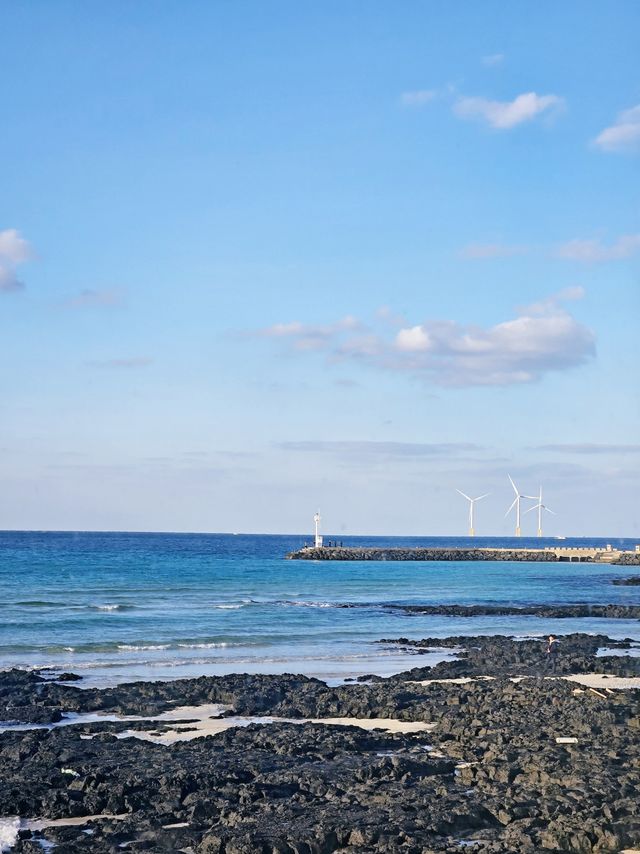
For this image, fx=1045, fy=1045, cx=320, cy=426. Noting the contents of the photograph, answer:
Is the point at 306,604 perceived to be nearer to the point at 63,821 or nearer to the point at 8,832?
the point at 63,821

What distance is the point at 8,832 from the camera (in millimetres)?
15625

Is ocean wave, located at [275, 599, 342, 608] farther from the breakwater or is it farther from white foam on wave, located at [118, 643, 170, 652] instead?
the breakwater

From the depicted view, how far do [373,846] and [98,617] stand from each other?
130 feet

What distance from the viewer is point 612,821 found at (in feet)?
51.2

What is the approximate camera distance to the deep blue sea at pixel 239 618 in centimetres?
3775

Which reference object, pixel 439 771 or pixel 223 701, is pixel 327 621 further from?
pixel 439 771

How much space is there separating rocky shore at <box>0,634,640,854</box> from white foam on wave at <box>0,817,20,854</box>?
0.17 metres

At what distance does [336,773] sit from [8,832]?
581 cm

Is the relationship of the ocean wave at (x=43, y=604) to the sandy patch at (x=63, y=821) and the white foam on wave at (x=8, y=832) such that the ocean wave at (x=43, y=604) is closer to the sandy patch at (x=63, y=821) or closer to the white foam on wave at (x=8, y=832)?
the sandy patch at (x=63, y=821)

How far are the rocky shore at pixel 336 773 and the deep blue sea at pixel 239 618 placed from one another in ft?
22.4

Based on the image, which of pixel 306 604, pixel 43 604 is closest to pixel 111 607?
pixel 43 604

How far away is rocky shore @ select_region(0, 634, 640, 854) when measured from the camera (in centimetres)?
1519

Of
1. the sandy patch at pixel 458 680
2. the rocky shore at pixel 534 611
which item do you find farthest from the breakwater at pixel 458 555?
the sandy patch at pixel 458 680

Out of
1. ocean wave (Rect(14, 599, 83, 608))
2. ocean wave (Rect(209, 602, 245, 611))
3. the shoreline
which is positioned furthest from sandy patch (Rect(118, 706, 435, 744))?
the shoreline
